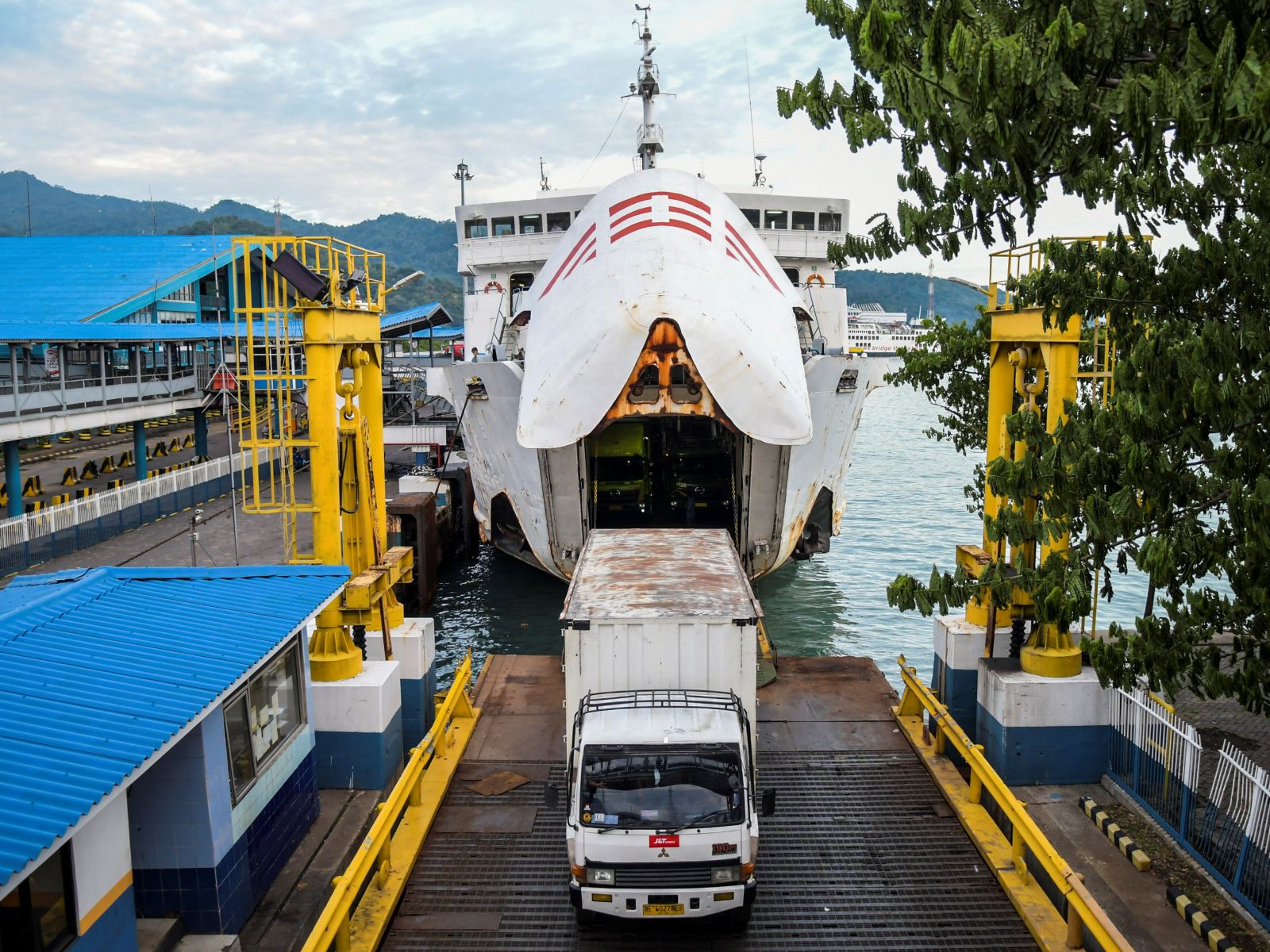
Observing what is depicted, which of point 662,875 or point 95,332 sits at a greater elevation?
point 95,332

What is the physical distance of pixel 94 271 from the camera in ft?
138

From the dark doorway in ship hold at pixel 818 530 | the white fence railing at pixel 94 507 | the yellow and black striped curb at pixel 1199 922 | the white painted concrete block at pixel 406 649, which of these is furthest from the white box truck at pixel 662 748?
the white fence railing at pixel 94 507

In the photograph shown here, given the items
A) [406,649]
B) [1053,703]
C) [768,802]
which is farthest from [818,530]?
[768,802]

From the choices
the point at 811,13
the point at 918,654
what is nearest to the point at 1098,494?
the point at 811,13

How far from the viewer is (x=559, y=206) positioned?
21734mm

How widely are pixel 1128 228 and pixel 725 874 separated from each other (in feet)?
15.9

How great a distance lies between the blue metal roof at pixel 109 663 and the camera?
5492 mm

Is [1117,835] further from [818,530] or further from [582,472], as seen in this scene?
[818,530]

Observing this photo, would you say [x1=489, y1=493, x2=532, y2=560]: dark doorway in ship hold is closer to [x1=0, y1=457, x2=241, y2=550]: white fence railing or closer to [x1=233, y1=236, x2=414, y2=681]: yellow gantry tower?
[x1=0, y1=457, x2=241, y2=550]: white fence railing

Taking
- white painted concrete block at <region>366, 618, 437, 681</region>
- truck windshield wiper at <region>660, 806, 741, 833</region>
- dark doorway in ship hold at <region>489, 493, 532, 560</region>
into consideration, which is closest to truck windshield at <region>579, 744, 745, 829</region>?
truck windshield wiper at <region>660, 806, 741, 833</region>

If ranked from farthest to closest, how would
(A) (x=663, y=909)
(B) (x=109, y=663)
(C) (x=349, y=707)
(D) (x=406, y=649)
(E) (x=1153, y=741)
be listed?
(D) (x=406, y=649)
(C) (x=349, y=707)
(E) (x=1153, y=741)
(B) (x=109, y=663)
(A) (x=663, y=909)

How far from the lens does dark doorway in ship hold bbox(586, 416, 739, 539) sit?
16484mm

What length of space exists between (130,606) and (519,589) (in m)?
14.4

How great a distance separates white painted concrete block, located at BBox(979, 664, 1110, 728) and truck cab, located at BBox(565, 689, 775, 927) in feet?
13.5
